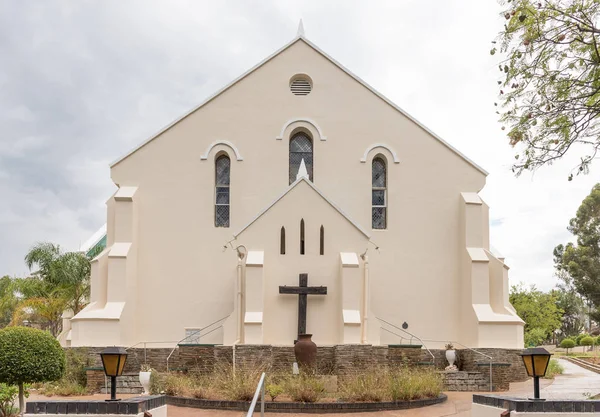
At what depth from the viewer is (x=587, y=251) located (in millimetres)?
59750

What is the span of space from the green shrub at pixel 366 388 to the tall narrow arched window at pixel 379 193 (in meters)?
9.24

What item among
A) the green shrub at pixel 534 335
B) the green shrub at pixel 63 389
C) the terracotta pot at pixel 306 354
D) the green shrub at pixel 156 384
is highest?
the terracotta pot at pixel 306 354

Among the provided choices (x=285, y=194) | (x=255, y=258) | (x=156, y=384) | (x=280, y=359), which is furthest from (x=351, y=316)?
(x=156, y=384)

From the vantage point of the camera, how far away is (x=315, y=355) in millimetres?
18000

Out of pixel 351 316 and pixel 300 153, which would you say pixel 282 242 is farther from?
pixel 300 153

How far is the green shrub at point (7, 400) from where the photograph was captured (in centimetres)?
1339

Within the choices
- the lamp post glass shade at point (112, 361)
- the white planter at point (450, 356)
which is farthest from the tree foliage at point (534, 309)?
the lamp post glass shade at point (112, 361)

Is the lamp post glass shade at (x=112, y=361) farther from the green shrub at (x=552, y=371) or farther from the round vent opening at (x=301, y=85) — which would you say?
the green shrub at (x=552, y=371)

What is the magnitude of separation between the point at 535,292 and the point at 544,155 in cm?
5017

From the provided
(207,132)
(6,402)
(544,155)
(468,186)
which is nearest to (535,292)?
(468,186)

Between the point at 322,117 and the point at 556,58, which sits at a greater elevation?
the point at 322,117

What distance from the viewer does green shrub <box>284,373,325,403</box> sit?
14.3m

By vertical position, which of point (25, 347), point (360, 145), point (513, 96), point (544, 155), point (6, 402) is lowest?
point (6, 402)

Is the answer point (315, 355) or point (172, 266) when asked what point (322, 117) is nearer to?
point (172, 266)
